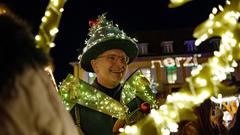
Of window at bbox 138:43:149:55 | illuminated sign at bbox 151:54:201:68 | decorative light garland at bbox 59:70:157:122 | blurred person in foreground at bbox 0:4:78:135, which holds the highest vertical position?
window at bbox 138:43:149:55

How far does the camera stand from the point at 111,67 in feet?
12.3

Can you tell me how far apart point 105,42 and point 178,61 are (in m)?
26.4

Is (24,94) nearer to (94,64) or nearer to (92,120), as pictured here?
(92,120)

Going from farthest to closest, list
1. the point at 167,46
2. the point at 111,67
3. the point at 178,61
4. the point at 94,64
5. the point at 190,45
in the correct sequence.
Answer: the point at 167,46 → the point at 190,45 → the point at 178,61 → the point at 94,64 → the point at 111,67

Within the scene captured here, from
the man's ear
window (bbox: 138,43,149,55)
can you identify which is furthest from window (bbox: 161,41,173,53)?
the man's ear

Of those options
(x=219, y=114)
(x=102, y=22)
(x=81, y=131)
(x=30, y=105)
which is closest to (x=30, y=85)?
(x=30, y=105)

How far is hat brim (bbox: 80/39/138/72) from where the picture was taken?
12.5 feet

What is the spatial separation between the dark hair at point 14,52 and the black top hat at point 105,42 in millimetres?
2266

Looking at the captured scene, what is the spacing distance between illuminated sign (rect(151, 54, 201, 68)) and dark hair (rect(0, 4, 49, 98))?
2821 cm

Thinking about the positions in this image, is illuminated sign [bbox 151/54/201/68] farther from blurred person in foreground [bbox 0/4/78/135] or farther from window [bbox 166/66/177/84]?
blurred person in foreground [bbox 0/4/78/135]

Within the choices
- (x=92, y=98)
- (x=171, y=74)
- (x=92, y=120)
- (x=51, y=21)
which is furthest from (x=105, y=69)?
(x=171, y=74)

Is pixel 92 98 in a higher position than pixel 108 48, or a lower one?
lower

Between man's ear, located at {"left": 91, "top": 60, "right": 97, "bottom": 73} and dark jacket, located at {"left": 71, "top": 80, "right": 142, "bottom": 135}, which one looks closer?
dark jacket, located at {"left": 71, "top": 80, "right": 142, "bottom": 135}

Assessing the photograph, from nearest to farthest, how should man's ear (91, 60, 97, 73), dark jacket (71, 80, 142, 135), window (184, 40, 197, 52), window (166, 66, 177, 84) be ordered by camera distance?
dark jacket (71, 80, 142, 135) < man's ear (91, 60, 97, 73) < window (166, 66, 177, 84) < window (184, 40, 197, 52)
